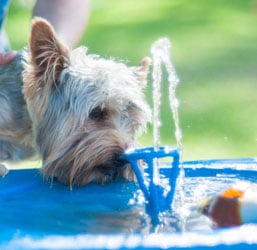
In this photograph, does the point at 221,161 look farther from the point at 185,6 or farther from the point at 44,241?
the point at 185,6

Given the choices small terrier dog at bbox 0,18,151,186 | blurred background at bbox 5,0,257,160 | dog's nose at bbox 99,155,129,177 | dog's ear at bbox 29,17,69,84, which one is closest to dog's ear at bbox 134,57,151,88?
small terrier dog at bbox 0,18,151,186

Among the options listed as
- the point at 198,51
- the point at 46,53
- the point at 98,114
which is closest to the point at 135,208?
the point at 98,114

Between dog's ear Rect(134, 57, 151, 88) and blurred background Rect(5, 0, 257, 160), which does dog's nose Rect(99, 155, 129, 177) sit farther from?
blurred background Rect(5, 0, 257, 160)

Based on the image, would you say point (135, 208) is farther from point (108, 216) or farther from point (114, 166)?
point (114, 166)

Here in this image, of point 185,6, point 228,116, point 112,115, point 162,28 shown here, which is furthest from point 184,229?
point 185,6

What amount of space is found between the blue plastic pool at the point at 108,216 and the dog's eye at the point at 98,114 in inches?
12.5

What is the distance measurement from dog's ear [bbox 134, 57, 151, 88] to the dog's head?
0.24ft

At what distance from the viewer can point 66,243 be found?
322cm

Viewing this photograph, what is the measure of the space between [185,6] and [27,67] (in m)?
7.42

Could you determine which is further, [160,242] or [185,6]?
[185,6]

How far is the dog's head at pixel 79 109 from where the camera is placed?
4.41 m

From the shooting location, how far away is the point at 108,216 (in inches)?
158

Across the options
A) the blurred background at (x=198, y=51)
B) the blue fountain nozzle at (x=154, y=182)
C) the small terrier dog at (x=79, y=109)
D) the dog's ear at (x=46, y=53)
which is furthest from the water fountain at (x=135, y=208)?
the blurred background at (x=198, y=51)

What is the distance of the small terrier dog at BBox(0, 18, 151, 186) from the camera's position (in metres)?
4.41
